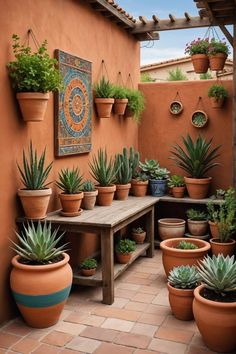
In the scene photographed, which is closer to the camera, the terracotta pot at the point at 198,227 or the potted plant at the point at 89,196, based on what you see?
the potted plant at the point at 89,196

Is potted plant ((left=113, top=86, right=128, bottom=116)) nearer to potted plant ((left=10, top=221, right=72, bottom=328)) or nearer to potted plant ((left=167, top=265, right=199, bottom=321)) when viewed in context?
potted plant ((left=10, top=221, right=72, bottom=328))

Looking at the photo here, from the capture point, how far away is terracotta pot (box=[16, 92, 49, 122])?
3.75 m

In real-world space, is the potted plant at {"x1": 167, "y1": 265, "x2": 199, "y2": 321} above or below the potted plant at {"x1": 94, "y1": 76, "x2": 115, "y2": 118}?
below

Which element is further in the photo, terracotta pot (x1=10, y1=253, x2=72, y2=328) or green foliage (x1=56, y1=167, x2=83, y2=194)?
green foliage (x1=56, y1=167, x2=83, y2=194)

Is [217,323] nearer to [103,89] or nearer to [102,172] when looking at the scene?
[102,172]

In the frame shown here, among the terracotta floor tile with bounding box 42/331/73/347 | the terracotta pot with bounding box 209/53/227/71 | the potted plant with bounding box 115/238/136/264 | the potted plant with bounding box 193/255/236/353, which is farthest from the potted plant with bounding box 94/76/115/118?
the terracotta floor tile with bounding box 42/331/73/347

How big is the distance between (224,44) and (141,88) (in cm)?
145

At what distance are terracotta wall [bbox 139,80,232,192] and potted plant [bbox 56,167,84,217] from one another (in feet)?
Result: 8.18

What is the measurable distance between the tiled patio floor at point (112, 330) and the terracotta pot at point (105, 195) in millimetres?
952

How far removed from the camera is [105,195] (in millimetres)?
4949

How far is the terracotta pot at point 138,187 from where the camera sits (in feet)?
19.4

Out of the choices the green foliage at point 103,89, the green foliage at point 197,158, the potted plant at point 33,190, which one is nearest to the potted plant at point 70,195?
the potted plant at point 33,190

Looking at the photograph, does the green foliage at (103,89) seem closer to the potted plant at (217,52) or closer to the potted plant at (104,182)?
the potted plant at (104,182)

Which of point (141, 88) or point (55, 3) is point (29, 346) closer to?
point (55, 3)
